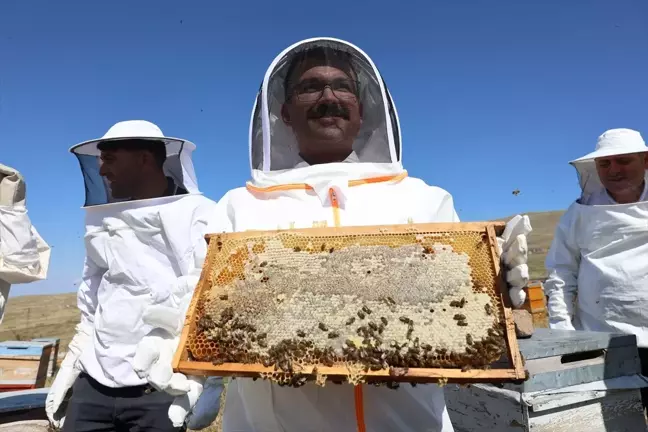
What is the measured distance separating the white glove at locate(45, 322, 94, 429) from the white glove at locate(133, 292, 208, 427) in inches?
73.9

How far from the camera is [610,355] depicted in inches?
115

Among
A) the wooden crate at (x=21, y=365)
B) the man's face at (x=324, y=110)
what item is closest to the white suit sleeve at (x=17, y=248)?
the man's face at (x=324, y=110)

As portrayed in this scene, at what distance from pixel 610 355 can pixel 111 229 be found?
3803 millimetres

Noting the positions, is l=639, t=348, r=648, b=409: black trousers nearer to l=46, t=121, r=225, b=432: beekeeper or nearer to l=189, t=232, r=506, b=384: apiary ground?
l=189, t=232, r=506, b=384: apiary ground

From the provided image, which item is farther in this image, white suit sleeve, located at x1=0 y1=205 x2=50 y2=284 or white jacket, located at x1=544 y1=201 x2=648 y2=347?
white jacket, located at x1=544 y1=201 x2=648 y2=347

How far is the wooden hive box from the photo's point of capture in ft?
8.88

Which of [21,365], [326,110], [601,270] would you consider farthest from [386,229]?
[21,365]

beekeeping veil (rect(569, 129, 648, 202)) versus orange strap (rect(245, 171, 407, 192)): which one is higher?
beekeeping veil (rect(569, 129, 648, 202))

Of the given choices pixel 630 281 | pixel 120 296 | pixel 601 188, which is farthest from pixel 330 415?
pixel 601 188

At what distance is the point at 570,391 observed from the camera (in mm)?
2779

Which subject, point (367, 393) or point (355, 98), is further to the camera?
point (355, 98)

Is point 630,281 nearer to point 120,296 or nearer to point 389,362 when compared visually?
point 389,362

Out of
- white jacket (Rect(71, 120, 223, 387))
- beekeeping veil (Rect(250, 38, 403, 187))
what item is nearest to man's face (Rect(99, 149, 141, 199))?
white jacket (Rect(71, 120, 223, 387))

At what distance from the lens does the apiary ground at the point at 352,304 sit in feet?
5.21
